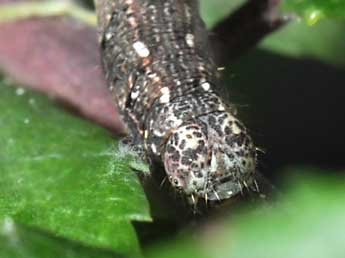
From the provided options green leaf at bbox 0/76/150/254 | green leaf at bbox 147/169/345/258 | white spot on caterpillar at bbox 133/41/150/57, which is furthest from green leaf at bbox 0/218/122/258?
white spot on caterpillar at bbox 133/41/150/57

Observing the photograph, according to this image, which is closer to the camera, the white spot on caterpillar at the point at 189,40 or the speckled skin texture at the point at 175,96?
the speckled skin texture at the point at 175,96

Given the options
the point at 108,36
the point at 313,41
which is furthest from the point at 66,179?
the point at 313,41

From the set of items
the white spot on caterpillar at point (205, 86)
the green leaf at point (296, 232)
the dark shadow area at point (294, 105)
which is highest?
the green leaf at point (296, 232)

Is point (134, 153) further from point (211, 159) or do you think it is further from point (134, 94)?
point (134, 94)

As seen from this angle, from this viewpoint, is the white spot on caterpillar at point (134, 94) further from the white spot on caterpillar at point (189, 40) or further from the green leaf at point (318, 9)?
the green leaf at point (318, 9)

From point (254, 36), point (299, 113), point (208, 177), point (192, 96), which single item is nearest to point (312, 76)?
point (299, 113)

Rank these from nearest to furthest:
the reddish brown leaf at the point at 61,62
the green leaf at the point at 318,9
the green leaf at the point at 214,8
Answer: the green leaf at the point at 318,9
the reddish brown leaf at the point at 61,62
the green leaf at the point at 214,8

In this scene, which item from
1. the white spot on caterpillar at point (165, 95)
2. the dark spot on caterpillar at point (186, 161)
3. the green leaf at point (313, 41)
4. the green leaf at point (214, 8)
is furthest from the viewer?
the green leaf at point (214, 8)

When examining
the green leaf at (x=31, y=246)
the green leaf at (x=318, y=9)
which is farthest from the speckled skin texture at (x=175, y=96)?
the green leaf at (x=31, y=246)
